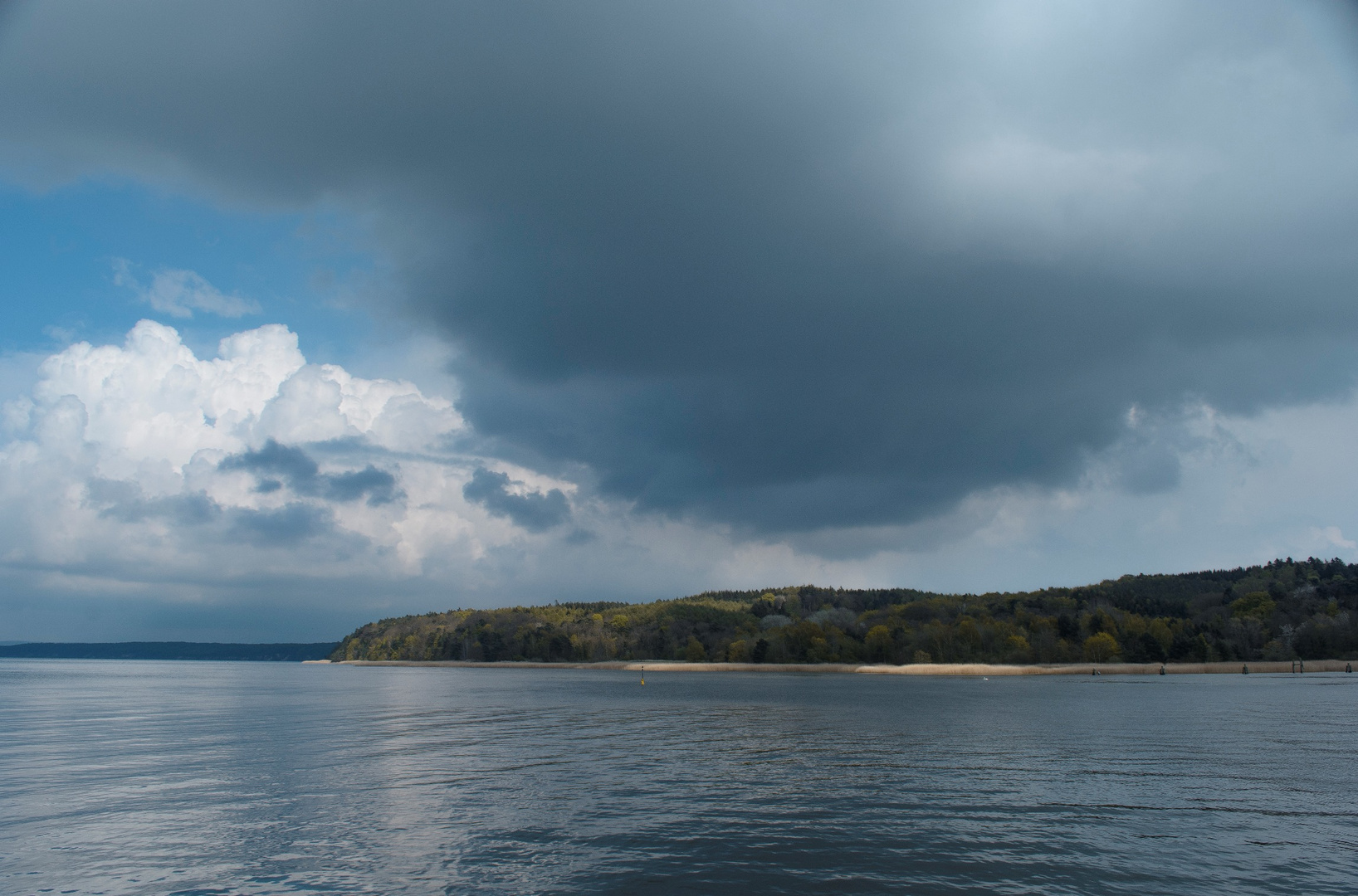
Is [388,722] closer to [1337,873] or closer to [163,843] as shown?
[163,843]

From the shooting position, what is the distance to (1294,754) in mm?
48312

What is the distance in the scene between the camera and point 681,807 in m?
32.3

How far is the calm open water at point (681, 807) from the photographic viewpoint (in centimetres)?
A: 2345

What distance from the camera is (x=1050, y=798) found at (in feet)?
114

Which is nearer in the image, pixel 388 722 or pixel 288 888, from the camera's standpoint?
pixel 288 888

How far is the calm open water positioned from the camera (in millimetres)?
23453

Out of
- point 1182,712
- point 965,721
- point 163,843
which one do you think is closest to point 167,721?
point 163,843

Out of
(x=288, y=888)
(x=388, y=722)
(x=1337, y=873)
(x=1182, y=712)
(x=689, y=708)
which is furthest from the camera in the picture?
(x=689, y=708)

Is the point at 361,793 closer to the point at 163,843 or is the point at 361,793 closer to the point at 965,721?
the point at 163,843

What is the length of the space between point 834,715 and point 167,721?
2392 inches

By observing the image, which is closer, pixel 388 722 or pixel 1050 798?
pixel 1050 798

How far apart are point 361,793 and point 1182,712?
250 feet

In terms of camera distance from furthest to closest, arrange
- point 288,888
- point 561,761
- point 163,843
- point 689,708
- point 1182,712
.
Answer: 1. point 689,708
2. point 1182,712
3. point 561,761
4. point 163,843
5. point 288,888

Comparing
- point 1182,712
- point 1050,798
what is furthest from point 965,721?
point 1050,798
